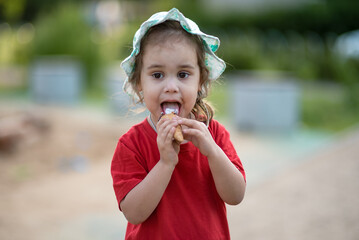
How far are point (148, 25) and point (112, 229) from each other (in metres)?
2.68

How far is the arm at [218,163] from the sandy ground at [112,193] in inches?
82.7

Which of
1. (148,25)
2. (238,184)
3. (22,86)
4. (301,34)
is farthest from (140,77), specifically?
(301,34)

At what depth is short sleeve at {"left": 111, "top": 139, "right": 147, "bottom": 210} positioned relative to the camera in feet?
6.01

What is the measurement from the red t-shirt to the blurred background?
1.28ft

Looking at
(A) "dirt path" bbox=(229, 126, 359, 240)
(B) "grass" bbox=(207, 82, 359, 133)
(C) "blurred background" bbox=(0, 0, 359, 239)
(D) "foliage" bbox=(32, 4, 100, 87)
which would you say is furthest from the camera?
(D) "foliage" bbox=(32, 4, 100, 87)

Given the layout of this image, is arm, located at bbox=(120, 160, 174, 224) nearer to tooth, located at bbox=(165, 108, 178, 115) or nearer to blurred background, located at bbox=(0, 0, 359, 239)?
tooth, located at bbox=(165, 108, 178, 115)

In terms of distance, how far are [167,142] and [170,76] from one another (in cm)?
28

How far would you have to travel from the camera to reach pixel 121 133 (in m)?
7.67

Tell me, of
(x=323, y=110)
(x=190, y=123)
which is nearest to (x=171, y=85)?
(x=190, y=123)

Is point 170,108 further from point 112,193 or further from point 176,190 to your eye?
point 112,193

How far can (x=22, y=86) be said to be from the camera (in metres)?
13.3

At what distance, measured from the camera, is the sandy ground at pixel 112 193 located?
4.01 meters

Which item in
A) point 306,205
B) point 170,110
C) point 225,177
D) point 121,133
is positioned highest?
point 121,133

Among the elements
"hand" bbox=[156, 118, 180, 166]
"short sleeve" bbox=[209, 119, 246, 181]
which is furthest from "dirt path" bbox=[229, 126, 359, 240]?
"hand" bbox=[156, 118, 180, 166]
